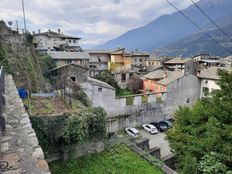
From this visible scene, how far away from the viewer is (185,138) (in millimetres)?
10789

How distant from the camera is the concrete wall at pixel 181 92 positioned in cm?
2597

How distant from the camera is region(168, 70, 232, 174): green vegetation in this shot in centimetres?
830

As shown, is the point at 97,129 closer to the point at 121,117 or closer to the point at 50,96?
the point at 50,96

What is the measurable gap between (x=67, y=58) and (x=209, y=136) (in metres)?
28.9

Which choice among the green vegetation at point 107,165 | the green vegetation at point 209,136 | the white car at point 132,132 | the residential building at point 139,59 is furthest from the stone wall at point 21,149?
the residential building at point 139,59

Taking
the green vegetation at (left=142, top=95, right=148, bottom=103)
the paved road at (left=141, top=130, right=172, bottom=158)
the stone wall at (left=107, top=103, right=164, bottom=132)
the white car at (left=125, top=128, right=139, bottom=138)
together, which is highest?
the green vegetation at (left=142, top=95, right=148, bottom=103)

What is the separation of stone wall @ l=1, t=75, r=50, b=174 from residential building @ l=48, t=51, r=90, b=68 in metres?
29.4

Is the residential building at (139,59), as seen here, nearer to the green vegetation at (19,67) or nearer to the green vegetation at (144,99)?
the green vegetation at (144,99)

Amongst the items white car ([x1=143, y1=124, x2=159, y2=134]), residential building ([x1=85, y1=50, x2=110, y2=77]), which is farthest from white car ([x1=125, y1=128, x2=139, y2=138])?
residential building ([x1=85, y1=50, x2=110, y2=77])

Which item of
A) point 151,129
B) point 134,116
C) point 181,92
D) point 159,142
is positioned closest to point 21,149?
point 159,142

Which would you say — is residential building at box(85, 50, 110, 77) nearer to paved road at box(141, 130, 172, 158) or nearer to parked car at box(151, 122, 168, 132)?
parked car at box(151, 122, 168, 132)

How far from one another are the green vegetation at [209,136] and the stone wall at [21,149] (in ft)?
23.1

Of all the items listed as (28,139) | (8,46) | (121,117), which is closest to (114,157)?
(28,139)

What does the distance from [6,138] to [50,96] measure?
36.0 ft
